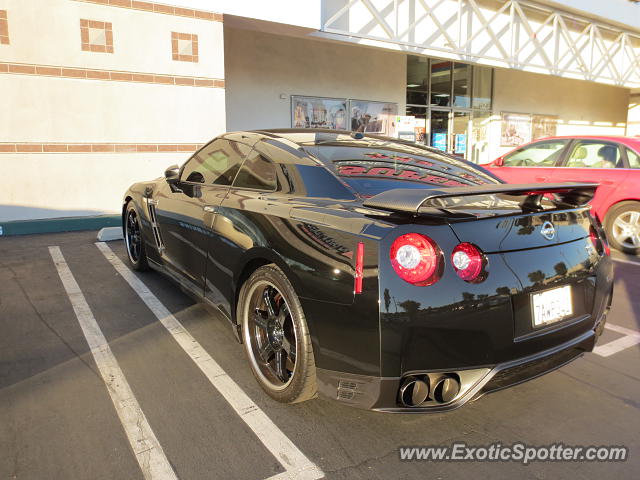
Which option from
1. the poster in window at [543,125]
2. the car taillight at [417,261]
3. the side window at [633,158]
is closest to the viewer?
the car taillight at [417,261]

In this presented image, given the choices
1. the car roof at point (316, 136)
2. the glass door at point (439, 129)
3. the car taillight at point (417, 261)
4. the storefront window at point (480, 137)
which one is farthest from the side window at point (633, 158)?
the storefront window at point (480, 137)

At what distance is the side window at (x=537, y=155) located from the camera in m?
7.18

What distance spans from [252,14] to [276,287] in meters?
8.03

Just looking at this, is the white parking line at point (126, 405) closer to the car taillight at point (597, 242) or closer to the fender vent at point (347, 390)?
the fender vent at point (347, 390)

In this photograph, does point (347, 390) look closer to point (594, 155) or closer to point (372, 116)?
point (594, 155)

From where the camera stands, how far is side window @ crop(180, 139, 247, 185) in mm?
3523

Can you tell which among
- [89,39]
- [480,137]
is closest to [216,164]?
[89,39]

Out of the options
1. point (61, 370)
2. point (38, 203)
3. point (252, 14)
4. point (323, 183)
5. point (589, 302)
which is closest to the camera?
point (589, 302)

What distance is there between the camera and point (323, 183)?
2.70m

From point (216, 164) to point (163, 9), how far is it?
6370mm

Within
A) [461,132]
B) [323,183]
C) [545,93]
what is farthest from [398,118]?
[323,183]

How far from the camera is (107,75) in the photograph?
27.6 ft

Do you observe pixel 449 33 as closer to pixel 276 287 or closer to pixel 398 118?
pixel 398 118

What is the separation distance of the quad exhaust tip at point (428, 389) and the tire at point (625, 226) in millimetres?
5697
